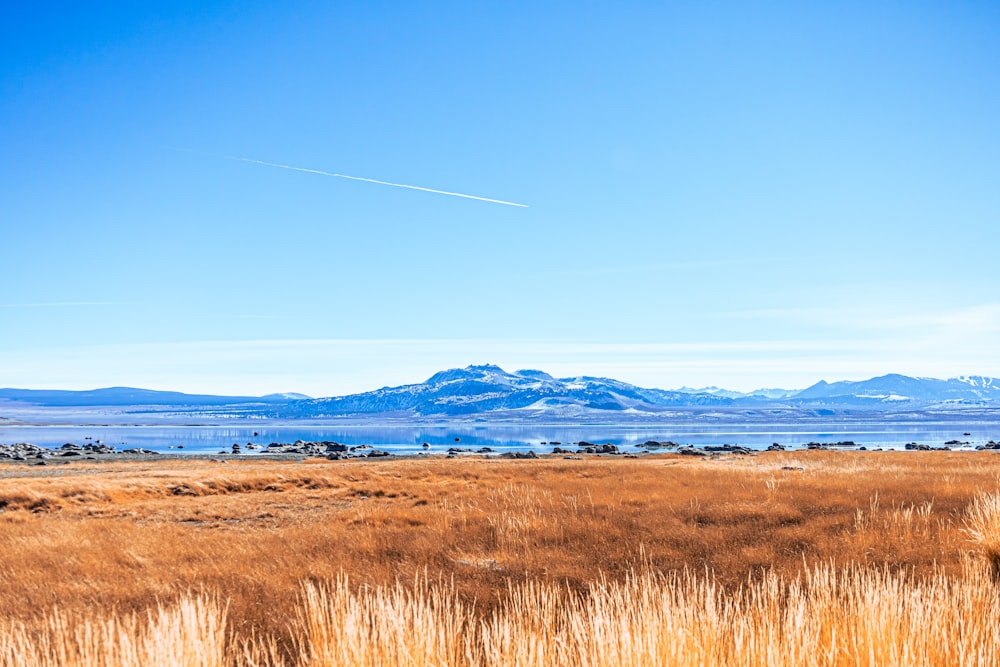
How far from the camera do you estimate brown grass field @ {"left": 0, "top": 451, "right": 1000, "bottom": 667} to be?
4582 millimetres

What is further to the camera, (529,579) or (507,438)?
(507,438)

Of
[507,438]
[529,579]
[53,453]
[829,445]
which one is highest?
[529,579]

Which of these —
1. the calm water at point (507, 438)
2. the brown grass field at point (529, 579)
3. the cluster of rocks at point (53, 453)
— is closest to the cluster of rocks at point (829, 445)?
the calm water at point (507, 438)

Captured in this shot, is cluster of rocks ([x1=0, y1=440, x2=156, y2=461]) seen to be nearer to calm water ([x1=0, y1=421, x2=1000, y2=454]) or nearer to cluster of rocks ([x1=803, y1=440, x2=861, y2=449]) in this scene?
calm water ([x1=0, y1=421, x2=1000, y2=454])

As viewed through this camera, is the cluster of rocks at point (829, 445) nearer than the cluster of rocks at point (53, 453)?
No

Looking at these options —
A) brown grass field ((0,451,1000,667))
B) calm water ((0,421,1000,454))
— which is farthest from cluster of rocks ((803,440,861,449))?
brown grass field ((0,451,1000,667))

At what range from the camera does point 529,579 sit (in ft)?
24.4

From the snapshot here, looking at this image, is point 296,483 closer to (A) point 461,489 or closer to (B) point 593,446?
(A) point 461,489

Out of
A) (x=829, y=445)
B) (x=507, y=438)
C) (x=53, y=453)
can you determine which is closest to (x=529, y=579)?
(x=53, y=453)

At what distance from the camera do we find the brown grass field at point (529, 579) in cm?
458

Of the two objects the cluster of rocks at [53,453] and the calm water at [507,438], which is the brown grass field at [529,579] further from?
the calm water at [507,438]

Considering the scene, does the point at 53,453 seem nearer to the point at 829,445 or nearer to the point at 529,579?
the point at 529,579

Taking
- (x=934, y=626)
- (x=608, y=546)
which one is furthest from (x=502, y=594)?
(x=934, y=626)

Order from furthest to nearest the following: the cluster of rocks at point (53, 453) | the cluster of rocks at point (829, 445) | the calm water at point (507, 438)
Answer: the calm water at point (507, 438) → the cluster of rocks at point (829, 445) → the cluster of rocks at point (53, 453)
